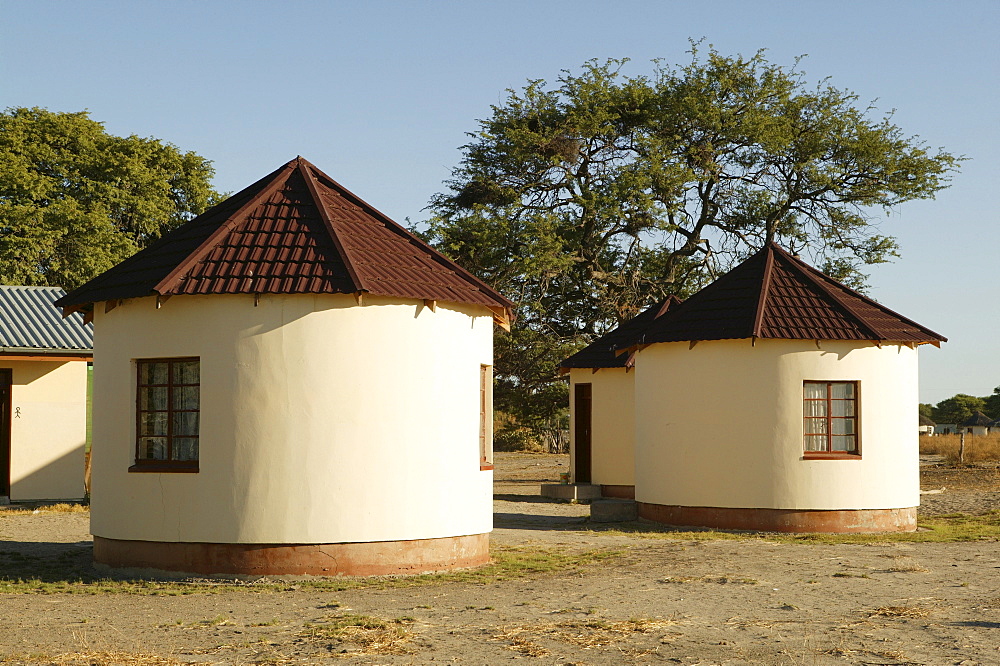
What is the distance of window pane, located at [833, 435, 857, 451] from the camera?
60.3 feet

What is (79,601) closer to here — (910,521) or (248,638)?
(248,638)

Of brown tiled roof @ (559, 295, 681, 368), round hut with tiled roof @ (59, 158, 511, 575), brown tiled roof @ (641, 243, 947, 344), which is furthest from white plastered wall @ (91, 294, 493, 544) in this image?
brown tiled roof @ (559, 295, 681, 368)

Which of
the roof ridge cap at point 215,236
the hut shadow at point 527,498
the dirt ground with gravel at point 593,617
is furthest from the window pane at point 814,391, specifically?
the roof ridge cap at point 215,236

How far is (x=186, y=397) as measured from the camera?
13.1 m

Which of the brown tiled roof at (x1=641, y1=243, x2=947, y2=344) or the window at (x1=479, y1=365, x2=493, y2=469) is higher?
the brown tiled roof at (x1=641, y1=243, x2=947, y2=344)

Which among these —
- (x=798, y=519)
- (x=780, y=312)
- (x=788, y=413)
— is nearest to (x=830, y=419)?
(x=788, y=413)

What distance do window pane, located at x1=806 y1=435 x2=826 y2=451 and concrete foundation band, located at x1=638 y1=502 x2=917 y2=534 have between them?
1.01m

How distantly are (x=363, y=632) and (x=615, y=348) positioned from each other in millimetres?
16117

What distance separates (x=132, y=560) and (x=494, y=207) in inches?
999

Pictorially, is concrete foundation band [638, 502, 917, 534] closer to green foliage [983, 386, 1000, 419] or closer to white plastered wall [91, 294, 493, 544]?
white plastered wall [91, 294, 493, 544]

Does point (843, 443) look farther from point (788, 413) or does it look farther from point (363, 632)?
point (363, 632)

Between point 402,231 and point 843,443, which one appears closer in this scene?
point 402,231

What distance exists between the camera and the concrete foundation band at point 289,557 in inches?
496

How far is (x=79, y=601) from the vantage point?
37.4 feet
